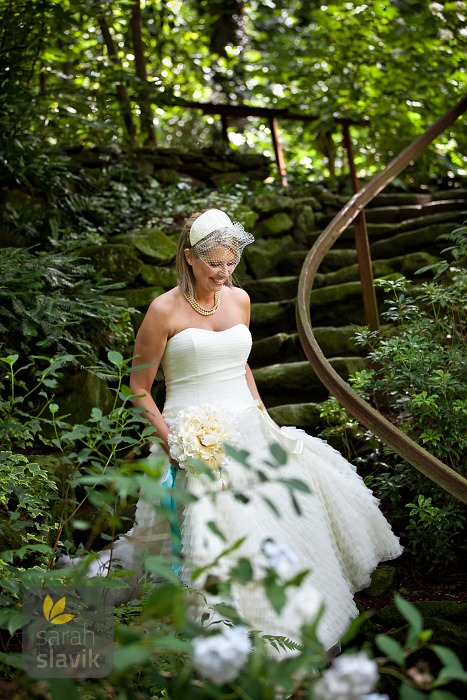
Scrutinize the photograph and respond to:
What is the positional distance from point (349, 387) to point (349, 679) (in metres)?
2.34

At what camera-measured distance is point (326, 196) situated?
23.7 feet

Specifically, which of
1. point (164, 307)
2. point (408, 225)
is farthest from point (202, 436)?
point (408, 225)

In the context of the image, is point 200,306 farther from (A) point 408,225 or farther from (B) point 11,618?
(A) point 408,225

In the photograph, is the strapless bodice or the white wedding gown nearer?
the white wedding gown

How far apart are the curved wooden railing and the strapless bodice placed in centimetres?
38

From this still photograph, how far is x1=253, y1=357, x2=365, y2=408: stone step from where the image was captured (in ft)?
15.0

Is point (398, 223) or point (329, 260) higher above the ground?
point (398, 223)

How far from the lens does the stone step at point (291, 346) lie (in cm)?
490

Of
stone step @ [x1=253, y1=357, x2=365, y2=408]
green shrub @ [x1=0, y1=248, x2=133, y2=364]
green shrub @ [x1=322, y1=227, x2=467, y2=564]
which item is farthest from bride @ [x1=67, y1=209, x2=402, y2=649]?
stone step @ [x1=253, y1=357, x2=365, y2=408]

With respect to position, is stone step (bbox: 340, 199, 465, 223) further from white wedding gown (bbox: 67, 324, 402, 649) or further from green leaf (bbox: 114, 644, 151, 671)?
green leaf (bbox: 114, 644, 151, 671)

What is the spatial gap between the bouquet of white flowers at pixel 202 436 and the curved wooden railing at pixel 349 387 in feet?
1.95

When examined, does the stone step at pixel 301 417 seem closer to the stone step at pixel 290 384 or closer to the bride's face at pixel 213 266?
the stone step at pixel 290 384

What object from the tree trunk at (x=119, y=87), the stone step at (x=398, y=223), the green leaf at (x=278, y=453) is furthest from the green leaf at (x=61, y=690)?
the tree trunk at (x=119, y=87)

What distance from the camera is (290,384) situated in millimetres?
4586
